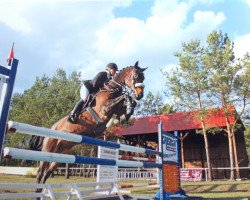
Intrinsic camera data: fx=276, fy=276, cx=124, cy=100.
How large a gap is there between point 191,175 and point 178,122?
15.7 feet

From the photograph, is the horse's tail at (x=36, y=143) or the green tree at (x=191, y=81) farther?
the green tree at (x=191, y=81)

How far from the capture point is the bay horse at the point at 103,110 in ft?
16.6

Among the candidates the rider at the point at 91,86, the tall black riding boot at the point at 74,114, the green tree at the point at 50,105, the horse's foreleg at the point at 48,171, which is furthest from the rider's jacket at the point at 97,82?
the green tree at the point at 50,105

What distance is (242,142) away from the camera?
2120 centimetres

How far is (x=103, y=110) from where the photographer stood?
5043 mm

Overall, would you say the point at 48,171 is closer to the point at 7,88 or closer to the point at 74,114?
the point at 74,114

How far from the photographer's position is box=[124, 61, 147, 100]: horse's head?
498 cm

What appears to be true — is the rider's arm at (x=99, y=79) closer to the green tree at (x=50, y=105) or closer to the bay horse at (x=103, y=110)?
the bay horse at (x=103, y=110)

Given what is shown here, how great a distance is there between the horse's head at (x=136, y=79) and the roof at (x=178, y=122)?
12.1 meters

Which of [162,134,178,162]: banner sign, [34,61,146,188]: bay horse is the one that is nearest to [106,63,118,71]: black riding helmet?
[34,61,146,188]: bay horse

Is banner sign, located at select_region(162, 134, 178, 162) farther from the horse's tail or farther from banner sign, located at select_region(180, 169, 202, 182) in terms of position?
banner sign, located at select_region(180, 169, 202, 182)

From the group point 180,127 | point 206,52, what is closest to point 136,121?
point 180,127

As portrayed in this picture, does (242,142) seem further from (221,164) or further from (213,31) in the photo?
(213,31)

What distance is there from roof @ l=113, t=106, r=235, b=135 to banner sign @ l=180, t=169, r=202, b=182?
2.98 meters
